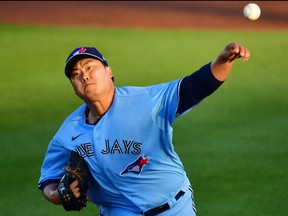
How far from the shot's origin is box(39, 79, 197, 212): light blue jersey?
17.1ft

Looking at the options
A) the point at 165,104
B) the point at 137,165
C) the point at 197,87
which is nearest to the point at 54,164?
the point at 137,165

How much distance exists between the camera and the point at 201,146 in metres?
9.11

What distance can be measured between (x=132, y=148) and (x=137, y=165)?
13 centimetres

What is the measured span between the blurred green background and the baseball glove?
2.24 m

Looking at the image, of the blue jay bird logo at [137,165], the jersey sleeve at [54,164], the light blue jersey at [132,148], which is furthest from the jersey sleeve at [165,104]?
the jersey sleeve at [54,164]

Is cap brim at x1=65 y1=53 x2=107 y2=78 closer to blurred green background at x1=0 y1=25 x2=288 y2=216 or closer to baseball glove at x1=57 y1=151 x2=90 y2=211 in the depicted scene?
baseball glove at x1=57 y1=151 x2=90 y2=211

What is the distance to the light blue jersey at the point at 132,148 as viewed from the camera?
17.1ft

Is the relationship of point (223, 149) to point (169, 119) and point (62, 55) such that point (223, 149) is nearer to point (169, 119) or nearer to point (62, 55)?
point (169, 119)

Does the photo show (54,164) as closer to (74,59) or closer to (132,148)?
(132,148)

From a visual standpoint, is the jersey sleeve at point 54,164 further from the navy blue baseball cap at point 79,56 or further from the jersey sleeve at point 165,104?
the jersey sleeve at point 165,104

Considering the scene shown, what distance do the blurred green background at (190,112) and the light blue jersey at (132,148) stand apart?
2.09 meters

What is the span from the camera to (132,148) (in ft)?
17.2

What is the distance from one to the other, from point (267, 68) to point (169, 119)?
7.35 m

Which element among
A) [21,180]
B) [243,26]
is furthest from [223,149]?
[243,26]
